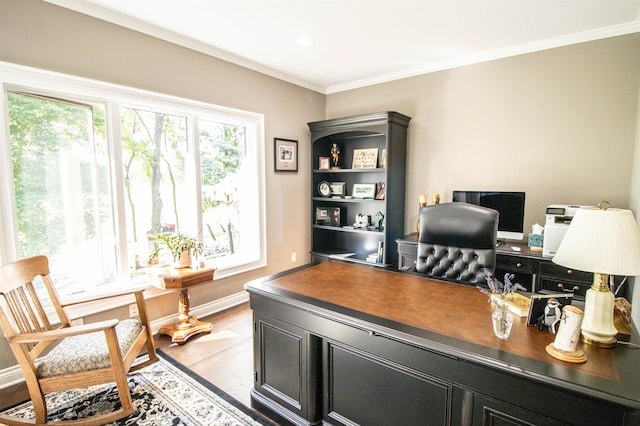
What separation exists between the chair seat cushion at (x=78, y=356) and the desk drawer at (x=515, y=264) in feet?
9.54

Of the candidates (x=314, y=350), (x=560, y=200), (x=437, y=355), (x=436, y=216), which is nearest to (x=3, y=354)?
(x=314, y=350)

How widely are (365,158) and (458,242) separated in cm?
219

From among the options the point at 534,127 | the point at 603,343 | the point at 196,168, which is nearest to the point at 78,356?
the point at 196,168

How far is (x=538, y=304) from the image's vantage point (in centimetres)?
129

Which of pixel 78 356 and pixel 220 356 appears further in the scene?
pixel 220 356

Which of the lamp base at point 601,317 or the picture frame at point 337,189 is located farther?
the picture frame at point 337,189

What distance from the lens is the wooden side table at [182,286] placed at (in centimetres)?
263

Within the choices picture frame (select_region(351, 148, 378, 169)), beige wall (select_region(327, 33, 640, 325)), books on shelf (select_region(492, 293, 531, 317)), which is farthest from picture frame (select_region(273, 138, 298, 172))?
books on shelf (select_region(492, 293, 531, 317))

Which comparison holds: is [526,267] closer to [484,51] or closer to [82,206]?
[484,51]

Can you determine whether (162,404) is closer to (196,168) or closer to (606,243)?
(196,168)

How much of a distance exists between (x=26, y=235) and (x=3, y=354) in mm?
812

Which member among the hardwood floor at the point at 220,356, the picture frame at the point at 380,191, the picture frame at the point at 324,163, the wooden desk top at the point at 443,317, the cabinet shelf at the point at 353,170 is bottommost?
the hardwood floor at the point at 220,356

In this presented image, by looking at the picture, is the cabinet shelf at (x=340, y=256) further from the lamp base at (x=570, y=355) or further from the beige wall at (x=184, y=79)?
the lamp base at (x=570, y=355)

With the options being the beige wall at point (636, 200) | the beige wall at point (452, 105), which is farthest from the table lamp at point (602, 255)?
the beige wall at point (452, 105)
